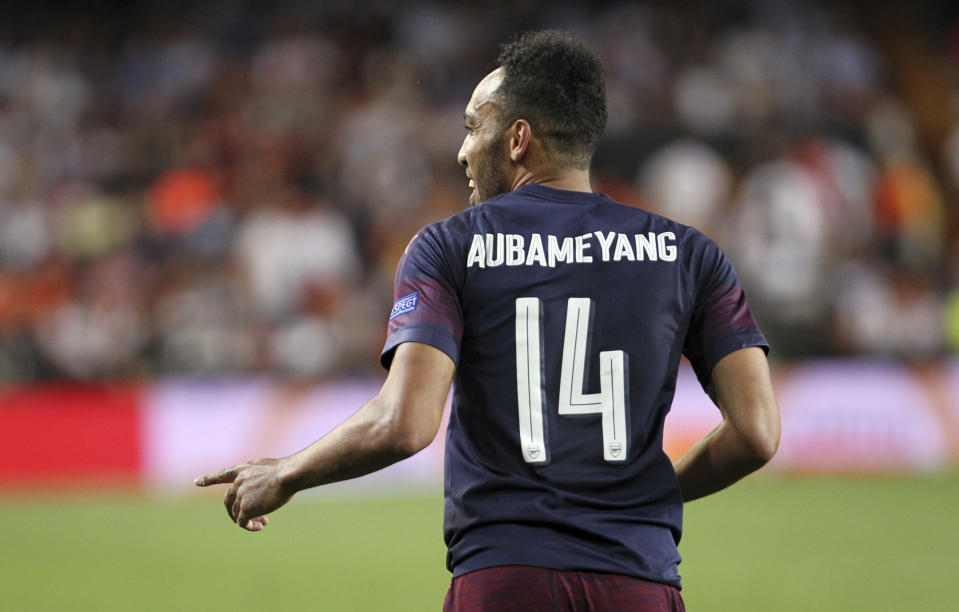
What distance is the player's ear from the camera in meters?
2.64

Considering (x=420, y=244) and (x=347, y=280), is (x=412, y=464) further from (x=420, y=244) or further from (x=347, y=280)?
(x=420, y=244)

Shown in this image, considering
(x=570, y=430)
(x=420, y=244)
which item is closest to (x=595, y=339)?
(x=570, y=430)

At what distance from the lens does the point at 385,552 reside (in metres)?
8.77

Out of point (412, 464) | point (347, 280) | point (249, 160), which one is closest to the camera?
point (412, 464)

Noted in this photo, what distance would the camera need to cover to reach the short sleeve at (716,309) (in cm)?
260

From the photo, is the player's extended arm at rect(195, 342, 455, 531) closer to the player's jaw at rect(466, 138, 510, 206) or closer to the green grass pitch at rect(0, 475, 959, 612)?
the player's jaw at rect(466, 138, 510, 206)

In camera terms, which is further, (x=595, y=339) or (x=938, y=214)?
(x=938, y=214)

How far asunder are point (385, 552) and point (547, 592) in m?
6.60

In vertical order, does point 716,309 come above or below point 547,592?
above

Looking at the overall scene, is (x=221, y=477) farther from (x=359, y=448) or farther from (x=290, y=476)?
(x=359, y=448)

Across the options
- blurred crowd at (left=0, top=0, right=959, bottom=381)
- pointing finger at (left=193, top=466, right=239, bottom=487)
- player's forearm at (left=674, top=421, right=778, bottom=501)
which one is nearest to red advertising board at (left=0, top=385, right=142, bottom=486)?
blurred crowd at (left=0, top=0, right=959, bottom=381)

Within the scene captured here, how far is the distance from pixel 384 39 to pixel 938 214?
7.35m

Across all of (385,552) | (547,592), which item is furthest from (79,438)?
(547,592)

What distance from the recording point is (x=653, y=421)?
8.25 feet
